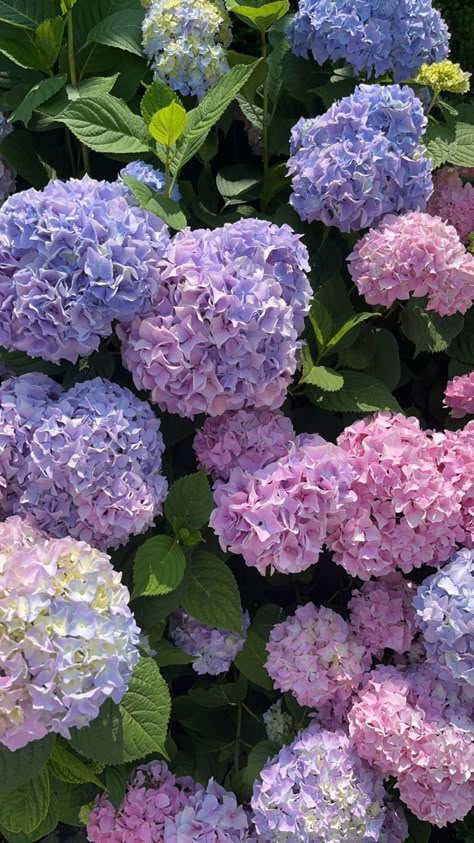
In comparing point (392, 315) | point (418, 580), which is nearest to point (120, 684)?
point (418, 580)

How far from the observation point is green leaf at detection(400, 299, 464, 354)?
5.72ft

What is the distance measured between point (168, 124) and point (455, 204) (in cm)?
76

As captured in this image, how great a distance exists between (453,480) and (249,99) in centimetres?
105

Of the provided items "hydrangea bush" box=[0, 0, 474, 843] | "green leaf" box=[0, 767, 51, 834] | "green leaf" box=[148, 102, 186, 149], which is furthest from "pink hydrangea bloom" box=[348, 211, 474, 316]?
"green leaf" box=[0, 767, 51, 834]

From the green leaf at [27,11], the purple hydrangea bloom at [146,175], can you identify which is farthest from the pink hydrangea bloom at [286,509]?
the green leaf at [27,11]

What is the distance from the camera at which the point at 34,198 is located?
4.57 ft

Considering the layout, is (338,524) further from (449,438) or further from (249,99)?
(249,99)

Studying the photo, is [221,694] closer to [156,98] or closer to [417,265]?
[417,265]

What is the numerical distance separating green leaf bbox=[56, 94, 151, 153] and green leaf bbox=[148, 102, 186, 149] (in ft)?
0.32

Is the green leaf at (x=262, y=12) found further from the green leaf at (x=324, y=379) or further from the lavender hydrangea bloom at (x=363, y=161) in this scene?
the green leaf at (x=324, y=379)

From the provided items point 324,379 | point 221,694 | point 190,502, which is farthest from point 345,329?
point 221,694

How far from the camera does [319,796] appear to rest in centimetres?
140

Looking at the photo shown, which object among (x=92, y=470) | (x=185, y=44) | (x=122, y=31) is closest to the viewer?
(x=92, y=470)

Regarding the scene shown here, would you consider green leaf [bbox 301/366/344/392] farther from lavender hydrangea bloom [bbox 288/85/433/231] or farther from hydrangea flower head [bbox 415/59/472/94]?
hydrangea flower head [bbox 415/59/472/94]
